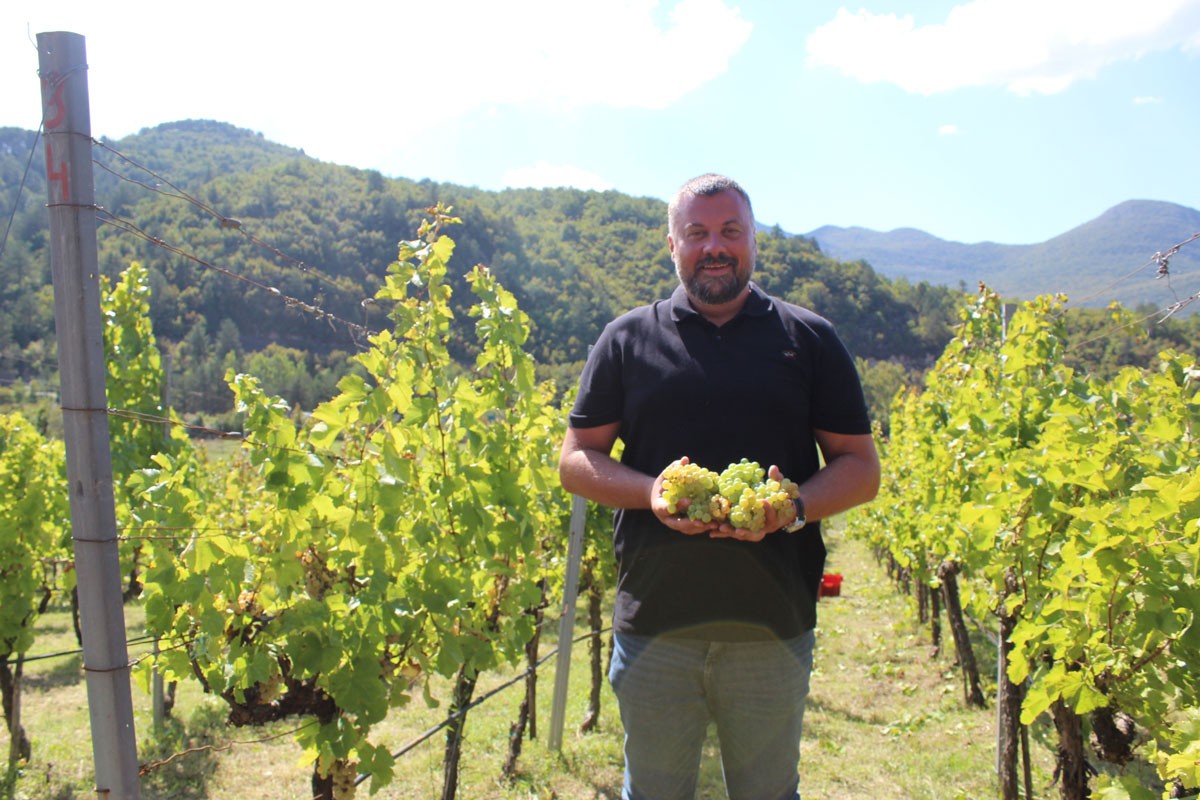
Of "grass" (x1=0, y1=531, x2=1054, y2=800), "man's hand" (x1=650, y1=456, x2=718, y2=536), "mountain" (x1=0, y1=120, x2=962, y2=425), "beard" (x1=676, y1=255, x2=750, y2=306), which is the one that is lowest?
"grass" (x1=0, y1=531, x2=1054, y2=800)

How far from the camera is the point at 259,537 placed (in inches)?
111

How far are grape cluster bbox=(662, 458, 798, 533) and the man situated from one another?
14cm

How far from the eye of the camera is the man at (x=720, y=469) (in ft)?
6.78

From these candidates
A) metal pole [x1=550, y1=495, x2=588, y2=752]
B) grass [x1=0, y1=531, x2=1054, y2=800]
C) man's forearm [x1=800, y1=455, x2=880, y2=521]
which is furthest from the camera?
metal pole [x1=550, y1=495, x2=588, y2=752]

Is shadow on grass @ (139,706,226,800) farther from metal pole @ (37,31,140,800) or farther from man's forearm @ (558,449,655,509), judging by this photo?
man's forearm @ (558,449,655,509)

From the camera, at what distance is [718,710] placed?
2.09 meters

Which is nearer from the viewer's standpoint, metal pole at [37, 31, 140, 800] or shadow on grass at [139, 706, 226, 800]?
metal pole at [37, 31, 140, 800]

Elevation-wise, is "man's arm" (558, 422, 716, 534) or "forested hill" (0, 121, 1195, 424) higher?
"forested hill" (0, 121, 1195, 424)

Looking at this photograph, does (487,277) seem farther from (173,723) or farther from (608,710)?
(173,723)

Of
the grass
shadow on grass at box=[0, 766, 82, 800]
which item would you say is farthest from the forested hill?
shadow on grass at box=[0, 766, 82, 800]

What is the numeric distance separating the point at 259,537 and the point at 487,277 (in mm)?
1615

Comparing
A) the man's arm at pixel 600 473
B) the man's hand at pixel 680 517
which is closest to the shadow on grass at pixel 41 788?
the man's arm at pixel 600 473

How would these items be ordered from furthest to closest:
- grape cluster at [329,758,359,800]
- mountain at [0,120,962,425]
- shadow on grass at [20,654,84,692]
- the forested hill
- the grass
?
the forested hill
mountain at [0,120,962,425]
shadow on grass at [20,654,84,692]
the grass
grape cluster at [329,758,359,800]

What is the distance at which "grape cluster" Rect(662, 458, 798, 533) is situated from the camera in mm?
1795
